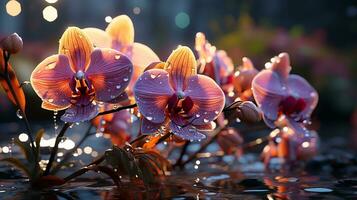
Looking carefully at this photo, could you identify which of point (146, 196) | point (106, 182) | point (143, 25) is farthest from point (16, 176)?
point (143, 25)

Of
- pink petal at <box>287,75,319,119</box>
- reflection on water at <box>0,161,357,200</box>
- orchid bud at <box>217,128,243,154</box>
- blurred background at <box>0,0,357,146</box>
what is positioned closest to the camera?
reflection on water at <box>0,161,357,200</box>

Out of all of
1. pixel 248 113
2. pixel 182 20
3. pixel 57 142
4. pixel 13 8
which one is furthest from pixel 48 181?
pixel 182 20

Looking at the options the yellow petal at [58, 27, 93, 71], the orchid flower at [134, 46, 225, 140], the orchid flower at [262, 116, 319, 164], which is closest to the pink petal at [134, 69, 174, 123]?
the orchid flower at [134, 46, 225, 140]

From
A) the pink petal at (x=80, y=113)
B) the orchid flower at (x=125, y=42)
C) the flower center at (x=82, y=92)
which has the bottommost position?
the pink petal at (x=80, y=113)

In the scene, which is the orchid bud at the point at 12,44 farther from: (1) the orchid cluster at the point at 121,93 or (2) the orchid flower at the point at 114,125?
(2) the orchid flower at the point at 114,125

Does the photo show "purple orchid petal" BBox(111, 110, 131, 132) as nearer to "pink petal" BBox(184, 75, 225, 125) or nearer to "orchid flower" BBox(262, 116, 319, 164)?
"pink petal" BBox(184, 75, 225, 125)

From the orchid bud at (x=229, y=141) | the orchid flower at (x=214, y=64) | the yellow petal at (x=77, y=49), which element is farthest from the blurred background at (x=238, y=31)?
the yellow petal at (x=77, y=49)
